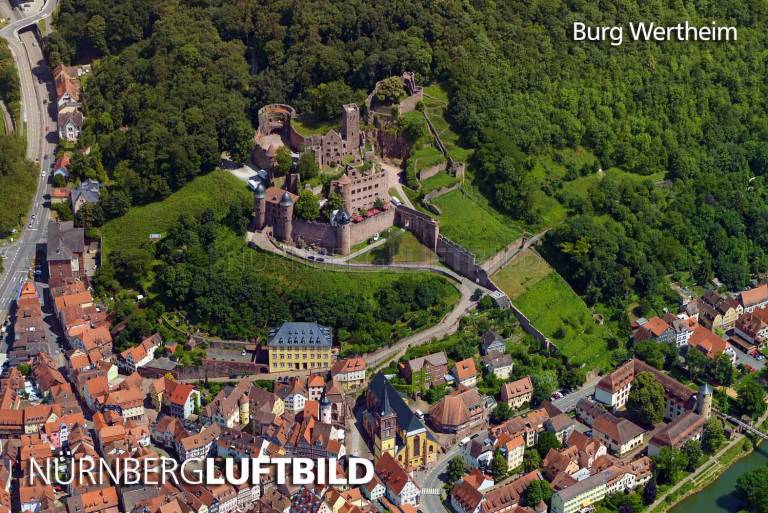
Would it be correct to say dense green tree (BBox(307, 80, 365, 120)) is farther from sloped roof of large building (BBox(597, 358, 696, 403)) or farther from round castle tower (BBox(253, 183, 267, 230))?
sloped roof of large building (BBox(597, 358, 696, 403))

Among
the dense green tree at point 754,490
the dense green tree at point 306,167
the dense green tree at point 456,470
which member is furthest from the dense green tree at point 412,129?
the dense green tree at point 754,490

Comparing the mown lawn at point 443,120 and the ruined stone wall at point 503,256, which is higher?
the mown lawn at point 443,120

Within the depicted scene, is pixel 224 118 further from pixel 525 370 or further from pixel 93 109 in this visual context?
pixel 525 370

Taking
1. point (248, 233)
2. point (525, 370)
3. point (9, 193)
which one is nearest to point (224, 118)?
point (248, 233)

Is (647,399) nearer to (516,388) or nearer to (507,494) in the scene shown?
(516,388)

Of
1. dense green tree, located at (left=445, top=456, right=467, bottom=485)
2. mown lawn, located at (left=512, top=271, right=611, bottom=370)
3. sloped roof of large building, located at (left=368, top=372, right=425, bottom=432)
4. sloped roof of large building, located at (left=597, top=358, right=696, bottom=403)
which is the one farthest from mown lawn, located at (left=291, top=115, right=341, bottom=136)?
dense green tree, located at (left=445, top=456, right=467, bottom=485)

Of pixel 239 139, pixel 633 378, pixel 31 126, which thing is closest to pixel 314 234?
pixel 239 139

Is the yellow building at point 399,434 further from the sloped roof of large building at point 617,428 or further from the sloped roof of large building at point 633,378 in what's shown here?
the sloped roof of large building at point 633,378
